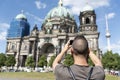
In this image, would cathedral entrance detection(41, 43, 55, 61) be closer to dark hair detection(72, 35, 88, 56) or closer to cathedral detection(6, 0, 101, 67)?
cathedral detection(6, 0, 101, 67)

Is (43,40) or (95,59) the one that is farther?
(43,40)

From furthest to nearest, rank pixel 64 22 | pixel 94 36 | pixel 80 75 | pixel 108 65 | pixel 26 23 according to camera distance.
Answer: pixel 26 23
pixel 64 22
pixel 94 36
pixel 108 65
pixel 80 75

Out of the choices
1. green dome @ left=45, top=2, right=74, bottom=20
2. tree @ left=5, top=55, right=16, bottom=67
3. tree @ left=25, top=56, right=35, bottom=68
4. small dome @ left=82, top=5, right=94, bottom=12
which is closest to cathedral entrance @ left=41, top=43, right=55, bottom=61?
tree @ left=25, top=56, right=35, bottom=68

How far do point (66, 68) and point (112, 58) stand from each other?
60.8m

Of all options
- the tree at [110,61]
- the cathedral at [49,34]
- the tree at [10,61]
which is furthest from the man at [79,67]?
the tree at [10,61]

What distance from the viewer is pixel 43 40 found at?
81875 mm

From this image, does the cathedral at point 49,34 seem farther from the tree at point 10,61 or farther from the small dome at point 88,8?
the tree at point 10,61

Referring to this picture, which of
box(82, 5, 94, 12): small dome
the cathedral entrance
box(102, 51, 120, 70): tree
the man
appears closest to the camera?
the man

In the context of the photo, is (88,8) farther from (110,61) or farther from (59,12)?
(110,61)

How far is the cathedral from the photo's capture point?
3046 inches

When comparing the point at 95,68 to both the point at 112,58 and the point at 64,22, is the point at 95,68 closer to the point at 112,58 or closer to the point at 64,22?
the point at 112,58

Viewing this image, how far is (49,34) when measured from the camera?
81.9m

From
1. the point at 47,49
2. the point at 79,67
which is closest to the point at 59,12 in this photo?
the point at 47,49

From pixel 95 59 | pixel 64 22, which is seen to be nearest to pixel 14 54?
pixel 64 22
